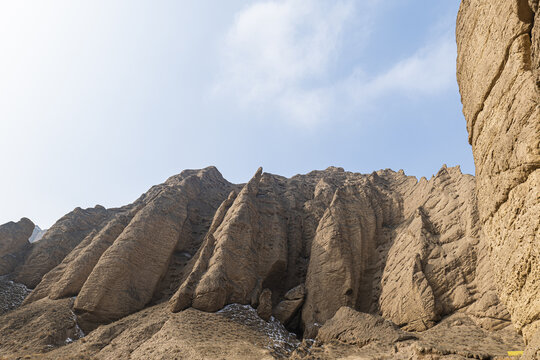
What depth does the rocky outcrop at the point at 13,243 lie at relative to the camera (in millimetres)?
42531

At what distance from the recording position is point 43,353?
25.7 m

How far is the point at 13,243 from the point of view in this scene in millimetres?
45562

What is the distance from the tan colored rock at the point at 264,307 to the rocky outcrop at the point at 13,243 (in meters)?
34.6

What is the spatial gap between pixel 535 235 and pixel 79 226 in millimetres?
57299

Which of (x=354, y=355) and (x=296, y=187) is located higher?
(x=296, y=187)

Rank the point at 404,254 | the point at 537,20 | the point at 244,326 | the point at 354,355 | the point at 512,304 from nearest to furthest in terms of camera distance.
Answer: the point at 537,20 < the point at 512,304 < the point at 354,355 < the point at 244,326 < the point at 404,254

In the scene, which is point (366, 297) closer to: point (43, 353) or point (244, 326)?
point (244, 326)

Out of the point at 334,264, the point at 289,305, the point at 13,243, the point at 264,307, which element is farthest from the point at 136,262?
the point at 13,243

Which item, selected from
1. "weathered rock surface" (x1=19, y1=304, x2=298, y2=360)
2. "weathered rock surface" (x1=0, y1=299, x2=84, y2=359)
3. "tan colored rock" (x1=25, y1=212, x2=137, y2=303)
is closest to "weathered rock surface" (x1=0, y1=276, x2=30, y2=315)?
"tan colored rock" (x1=25, y1=212, x2=137, y2=303)

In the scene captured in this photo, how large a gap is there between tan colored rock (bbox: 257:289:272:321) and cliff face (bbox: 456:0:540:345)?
84.3 feet

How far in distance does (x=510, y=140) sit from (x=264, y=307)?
28.1m

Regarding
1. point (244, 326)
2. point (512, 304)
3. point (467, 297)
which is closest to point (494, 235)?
point (512, 304)

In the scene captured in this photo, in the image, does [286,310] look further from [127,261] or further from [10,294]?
[10,294]

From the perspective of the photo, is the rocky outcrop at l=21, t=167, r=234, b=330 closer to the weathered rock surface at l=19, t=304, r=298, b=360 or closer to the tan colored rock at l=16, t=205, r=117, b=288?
the tan colored rock at l=16, t=205, r=117, b=288
